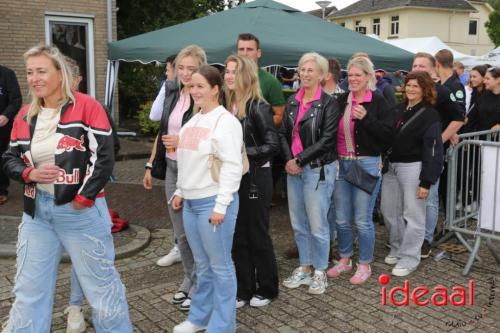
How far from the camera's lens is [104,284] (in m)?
3.16

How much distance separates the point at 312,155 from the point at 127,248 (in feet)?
7.57

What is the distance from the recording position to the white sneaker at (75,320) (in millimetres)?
3812

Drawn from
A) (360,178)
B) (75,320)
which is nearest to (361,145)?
(360,178)

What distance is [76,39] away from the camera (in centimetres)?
1294

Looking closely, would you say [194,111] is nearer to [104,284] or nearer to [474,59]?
[104,284]

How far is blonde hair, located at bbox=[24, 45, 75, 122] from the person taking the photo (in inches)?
119

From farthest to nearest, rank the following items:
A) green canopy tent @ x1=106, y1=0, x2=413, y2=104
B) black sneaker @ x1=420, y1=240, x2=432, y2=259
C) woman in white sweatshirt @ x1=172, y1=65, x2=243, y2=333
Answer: green canopy tent @ x1=106, y1=0, x2=413, y2=104 → black sneaker @ x1=420, y1=240, x2=432, y2=259 → woman in white sweatshirt @ x1=172, y1=65, x2=243, y2=333

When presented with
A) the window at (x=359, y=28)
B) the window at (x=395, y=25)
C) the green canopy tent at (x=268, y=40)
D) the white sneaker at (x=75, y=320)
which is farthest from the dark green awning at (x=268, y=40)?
the window at (x=359, y=28)

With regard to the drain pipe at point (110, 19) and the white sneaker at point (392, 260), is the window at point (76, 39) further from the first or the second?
the white sneaker at point (392, 260)

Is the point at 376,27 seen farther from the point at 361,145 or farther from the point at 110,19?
the point at 361,145

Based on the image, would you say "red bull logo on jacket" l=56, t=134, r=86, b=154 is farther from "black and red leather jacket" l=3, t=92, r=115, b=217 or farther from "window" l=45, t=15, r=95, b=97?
"window" l=45, t=15, r=95, b=97

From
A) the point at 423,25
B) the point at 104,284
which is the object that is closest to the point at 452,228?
the point at 104,284

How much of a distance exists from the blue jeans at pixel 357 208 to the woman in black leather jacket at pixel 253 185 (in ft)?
2.89

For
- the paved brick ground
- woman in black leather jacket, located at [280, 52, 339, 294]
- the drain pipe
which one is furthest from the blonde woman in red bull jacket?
the drain pipe
